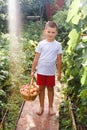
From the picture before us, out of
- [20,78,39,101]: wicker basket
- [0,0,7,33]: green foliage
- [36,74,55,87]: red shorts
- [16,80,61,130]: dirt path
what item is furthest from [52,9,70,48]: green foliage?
[20,78,39,101]: wicker basket

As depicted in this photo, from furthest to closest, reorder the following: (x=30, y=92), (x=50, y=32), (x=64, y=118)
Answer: (x=64, y=118)
(x=30, y=92)
(x=50, y=32)

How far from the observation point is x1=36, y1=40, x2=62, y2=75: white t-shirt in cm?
472

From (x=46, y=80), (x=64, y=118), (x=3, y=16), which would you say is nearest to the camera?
(x=46, y=80)

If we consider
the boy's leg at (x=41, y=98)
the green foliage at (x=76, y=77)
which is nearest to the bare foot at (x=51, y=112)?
the boy's leg at (x=41, y=98)

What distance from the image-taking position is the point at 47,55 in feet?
15.6

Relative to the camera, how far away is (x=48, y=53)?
475 centimetres

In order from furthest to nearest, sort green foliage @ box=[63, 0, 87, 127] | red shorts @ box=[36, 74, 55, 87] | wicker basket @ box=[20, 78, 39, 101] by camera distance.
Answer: red shorts @ box=[36, 74, 55, 87] < wicker basket @ box=[20, 78, 39, 101] < green foliage @ box=[63, 0, 87, 127]

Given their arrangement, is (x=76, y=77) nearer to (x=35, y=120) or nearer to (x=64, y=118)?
(x=64, y=118)

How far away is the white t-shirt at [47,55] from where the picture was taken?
186 inches

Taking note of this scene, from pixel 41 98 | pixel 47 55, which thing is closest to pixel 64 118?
pixel 41 98

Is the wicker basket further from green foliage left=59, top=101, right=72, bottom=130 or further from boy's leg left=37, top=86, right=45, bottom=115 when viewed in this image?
green foliage left=59, top=101, right=72, bottom=130

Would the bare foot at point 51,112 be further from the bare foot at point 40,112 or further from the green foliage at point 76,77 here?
the green foliage at point 76,77

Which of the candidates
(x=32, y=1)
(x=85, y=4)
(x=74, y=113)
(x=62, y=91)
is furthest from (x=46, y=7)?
(x=85, y=4)

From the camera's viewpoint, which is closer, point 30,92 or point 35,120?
point 30,92
